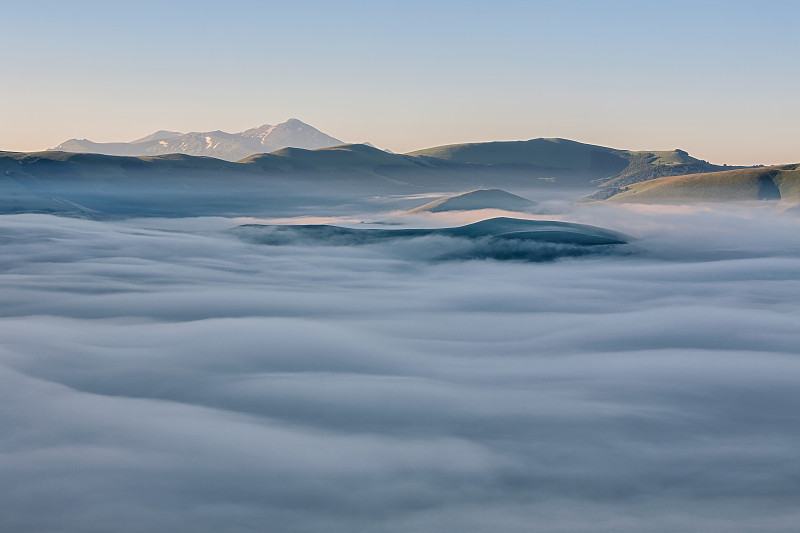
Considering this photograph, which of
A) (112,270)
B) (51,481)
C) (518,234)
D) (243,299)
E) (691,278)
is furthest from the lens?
(518,234)

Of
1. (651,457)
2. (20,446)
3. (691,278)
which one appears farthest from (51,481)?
(691,278)

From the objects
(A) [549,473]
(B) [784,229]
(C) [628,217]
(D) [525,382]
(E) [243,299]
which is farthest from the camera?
(C) [628,217]

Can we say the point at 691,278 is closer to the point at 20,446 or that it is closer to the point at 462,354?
the point at 462,354

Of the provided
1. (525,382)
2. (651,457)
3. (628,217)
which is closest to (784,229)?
(628,217)

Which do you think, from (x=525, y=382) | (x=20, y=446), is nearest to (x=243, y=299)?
(x=525, y=382)

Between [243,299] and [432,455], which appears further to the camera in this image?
[243,299]

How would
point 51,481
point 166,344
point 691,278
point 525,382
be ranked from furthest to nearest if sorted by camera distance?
point 691,278 → point 166,344 → point 525,382 → point 51,481

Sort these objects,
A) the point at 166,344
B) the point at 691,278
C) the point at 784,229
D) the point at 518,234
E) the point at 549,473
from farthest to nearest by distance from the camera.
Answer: the point at 784,229
the point at 518,234
the point at 691,278
the point at 166,344
the point at 549,473

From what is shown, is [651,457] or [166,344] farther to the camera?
[166,344]

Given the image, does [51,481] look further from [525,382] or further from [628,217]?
[628,217]
